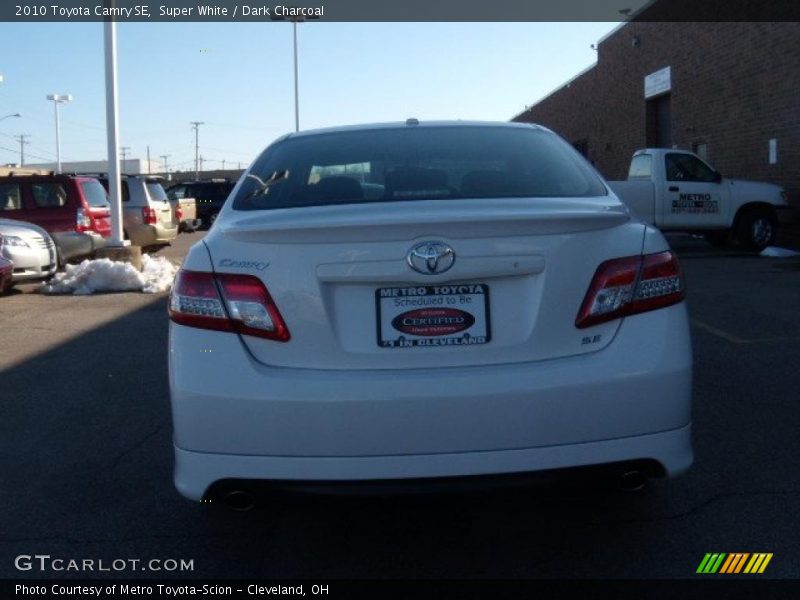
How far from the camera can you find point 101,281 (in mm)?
13969

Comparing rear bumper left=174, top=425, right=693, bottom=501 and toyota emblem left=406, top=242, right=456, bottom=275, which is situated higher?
toyota emblem left=406, top=242, right=456, bottom=275

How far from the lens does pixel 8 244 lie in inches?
520

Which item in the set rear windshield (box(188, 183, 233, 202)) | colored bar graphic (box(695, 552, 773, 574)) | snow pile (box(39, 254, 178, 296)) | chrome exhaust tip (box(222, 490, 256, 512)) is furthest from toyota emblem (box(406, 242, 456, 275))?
rear windshield (box(188, 183, 233, 202))

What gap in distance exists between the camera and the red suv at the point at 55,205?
1639cm

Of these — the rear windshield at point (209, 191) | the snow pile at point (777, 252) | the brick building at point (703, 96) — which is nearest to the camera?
the snow pile at point (777, 252)

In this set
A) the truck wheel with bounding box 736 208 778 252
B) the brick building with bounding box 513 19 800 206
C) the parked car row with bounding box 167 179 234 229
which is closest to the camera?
the truck wheel with bounding box 736 208 778 252

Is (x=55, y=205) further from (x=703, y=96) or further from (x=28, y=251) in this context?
(x=703, y=96)

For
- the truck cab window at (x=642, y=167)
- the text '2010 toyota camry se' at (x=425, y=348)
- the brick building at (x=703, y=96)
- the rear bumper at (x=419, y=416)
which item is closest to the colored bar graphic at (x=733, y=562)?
the text '2010 toyota camry se' at (x=425, y=348)

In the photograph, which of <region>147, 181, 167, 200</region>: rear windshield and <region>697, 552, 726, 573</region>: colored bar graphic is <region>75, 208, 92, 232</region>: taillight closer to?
<region>147, 181, 167, 200</region>: rear windshield

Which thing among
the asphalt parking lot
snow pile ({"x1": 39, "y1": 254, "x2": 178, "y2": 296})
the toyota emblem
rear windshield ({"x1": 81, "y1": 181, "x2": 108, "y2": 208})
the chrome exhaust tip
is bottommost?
the asphalt parking lot

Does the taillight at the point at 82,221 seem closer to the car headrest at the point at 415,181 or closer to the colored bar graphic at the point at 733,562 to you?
the car headrest at the point at 415,181

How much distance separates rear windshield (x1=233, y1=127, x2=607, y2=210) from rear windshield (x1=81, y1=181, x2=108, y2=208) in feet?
41.6

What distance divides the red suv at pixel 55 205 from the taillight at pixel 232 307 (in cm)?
1312

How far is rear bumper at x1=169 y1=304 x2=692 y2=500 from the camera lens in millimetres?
3406
